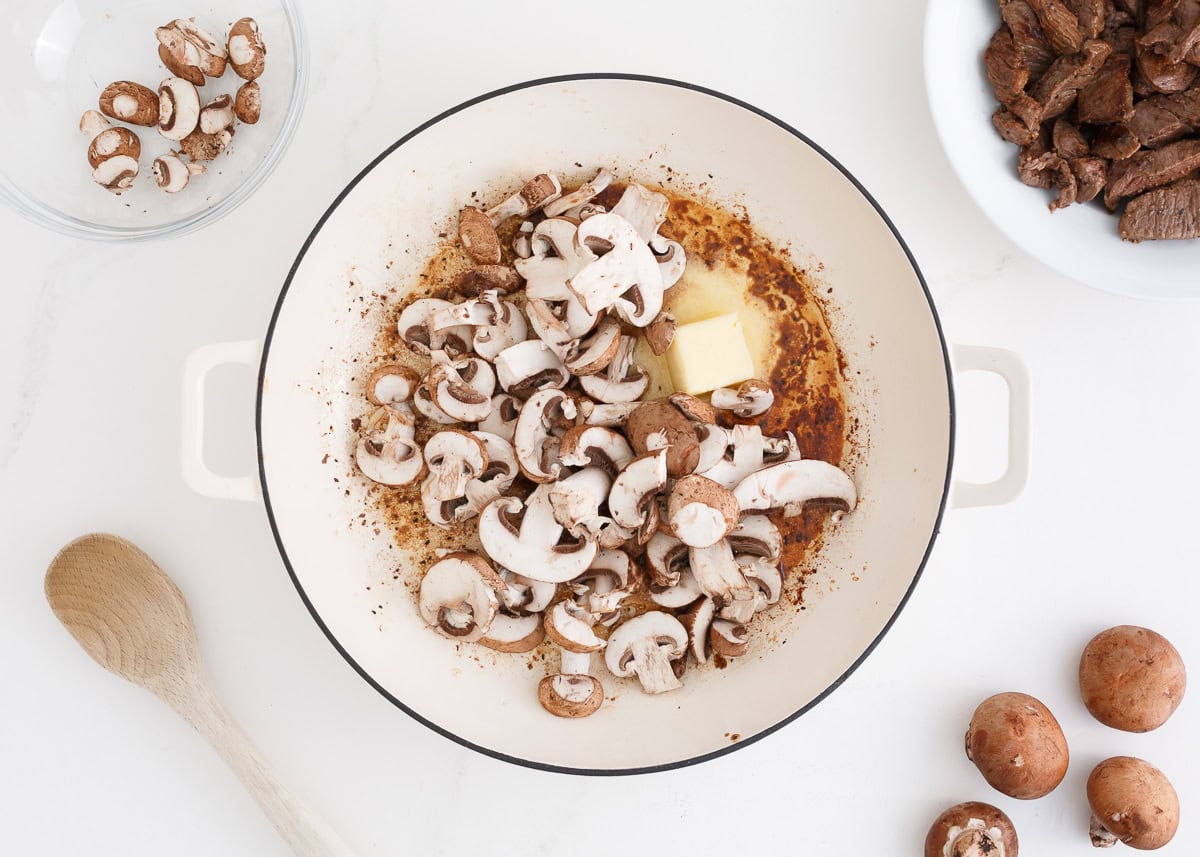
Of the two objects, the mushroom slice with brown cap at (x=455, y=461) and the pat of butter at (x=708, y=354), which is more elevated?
the mushroom slice with brown cap at (x=455, y=461)

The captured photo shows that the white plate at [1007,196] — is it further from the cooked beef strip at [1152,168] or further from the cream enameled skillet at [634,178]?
the cream enameled skillet at [634,178]

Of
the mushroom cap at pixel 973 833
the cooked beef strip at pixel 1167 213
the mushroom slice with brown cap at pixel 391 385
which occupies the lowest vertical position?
the mushroom cap at pixel 973 833

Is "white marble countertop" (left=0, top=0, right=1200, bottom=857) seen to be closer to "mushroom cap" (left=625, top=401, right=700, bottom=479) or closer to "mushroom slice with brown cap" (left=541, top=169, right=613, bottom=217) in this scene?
"mushroom slice with brown cap" (left=541, top=169, right=613, bottom=217)

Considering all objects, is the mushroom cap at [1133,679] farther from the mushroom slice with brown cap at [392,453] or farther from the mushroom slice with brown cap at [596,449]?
the mushroom slice with brown cap at [392,453]

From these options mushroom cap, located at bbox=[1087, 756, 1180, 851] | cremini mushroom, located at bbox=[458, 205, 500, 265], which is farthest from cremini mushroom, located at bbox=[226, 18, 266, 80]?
mushroom cap, located at bbox=[1087, 756, 1180, 851]

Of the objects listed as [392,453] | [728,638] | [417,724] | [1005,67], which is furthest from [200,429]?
[1005,67]

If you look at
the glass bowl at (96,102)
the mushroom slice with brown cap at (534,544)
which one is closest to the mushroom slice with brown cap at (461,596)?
the mushroom slice with brown cap at (534,544)

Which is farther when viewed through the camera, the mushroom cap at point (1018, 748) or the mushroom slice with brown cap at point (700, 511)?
the mushroom cap at point (1018, 748)
